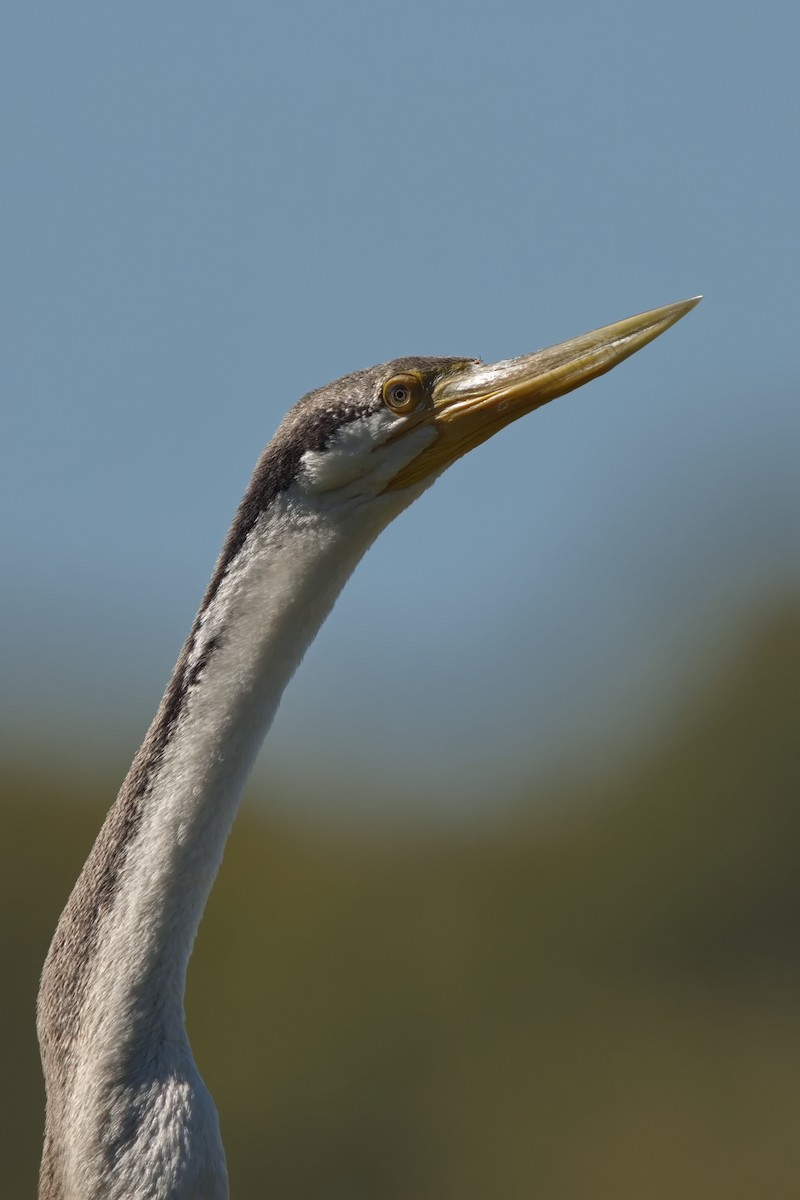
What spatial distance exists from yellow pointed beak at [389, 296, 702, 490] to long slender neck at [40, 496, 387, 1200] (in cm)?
105

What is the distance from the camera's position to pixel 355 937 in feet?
81.7

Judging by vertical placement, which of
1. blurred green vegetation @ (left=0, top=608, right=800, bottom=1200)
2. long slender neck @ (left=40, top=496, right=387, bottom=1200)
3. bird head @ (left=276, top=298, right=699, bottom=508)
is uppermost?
bird head @ (left=276, top=298, right=699, bottom=508)

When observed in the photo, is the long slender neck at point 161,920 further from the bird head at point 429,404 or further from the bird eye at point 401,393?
the bird eye at point 401,393

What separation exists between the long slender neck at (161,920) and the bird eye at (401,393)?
3.12 ft

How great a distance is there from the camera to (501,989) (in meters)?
25.0

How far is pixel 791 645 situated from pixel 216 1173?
81.0 ft

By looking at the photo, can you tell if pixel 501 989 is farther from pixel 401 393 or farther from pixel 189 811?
pixel 189 811

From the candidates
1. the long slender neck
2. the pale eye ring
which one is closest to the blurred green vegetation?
the long slender neck

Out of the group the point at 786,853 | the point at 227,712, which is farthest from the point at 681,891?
the point at 227,712

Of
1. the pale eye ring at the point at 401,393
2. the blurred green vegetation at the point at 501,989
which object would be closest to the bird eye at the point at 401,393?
the pale eye ring at the point at 401,393

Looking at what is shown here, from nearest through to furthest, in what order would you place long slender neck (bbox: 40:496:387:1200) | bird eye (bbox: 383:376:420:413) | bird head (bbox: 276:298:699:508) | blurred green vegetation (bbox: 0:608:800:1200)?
long slender neck (bbox: 40:496:387:1200) < bird head (bbox: 276:298:699:508) < bird eye (bbox: 383:376:420:413) < blurred green vegetation (bbox: 0:608:800:1200)

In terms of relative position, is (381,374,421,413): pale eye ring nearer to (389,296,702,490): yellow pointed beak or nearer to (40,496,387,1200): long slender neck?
(389,296,702,490): yellow pointed beak

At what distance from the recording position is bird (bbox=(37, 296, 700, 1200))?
6805 mm

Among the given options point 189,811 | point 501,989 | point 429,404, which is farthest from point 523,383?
point 501,989
